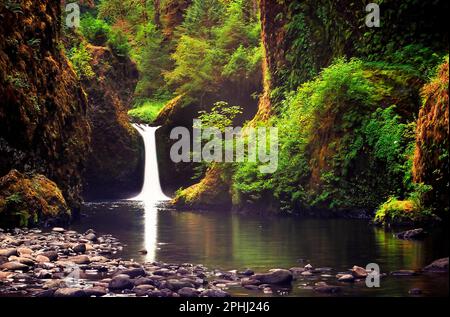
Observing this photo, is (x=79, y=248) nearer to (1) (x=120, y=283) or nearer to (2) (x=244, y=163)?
(1) (x=120, y=283)

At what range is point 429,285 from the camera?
36.7ft

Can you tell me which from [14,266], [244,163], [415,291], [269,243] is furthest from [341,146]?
[415,291]

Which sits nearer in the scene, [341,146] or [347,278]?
[347,278]

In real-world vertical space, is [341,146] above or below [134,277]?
above

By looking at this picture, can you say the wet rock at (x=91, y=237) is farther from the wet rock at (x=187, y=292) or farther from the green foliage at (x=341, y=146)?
the green foliage at (x=341, y=146)

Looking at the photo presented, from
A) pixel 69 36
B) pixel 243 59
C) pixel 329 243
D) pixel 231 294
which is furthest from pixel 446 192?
pixel 243 59

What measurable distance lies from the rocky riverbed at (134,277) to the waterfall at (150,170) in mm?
22832

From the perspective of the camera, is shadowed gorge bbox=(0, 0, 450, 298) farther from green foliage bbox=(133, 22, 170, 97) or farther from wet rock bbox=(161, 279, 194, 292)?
green foliage bbox=(133, 22, 170, 97)

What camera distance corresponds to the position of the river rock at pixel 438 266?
40.6 ft

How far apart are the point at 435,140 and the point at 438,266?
15.3 feet

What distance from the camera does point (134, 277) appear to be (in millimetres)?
12305

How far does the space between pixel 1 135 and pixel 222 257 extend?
8.19 metres

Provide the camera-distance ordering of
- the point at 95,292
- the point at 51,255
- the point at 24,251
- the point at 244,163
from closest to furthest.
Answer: the point at 95,292 → the point at 51,255 → the point at 24,251 → the point at 244,163
